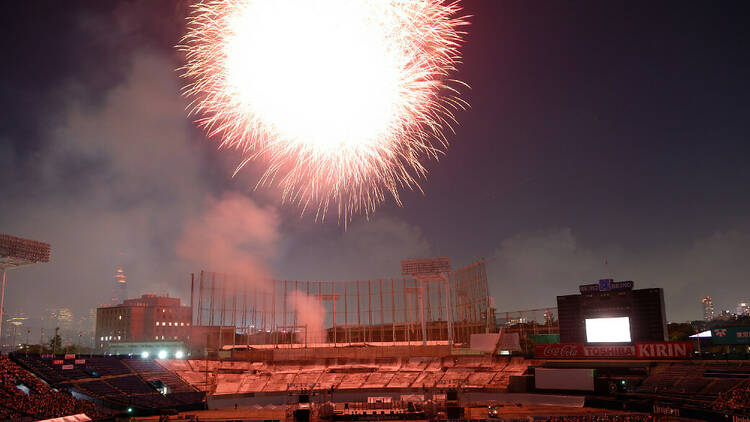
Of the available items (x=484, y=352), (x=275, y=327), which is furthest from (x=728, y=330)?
(x=275, y=327)

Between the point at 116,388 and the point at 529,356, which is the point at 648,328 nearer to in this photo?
the point at 529,356

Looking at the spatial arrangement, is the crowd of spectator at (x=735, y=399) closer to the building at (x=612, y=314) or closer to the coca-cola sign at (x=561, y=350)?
the building at (x=612, y=314)

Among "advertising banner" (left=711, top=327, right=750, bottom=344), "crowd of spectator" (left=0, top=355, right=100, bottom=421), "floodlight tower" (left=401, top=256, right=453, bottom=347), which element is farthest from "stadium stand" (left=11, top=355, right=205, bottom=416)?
"advertising banner" (left=711, top=327, right=750, bottom=344)

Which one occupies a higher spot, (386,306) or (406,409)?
(386,306)

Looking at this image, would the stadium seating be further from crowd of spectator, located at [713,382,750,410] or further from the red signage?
crowd of spectator, located at [713,382,750,410]

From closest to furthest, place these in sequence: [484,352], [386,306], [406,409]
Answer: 1. [406,409]
2. [484,352]
3. [386,306]

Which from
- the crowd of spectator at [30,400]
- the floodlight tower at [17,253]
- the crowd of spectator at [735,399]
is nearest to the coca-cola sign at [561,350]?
the crowd of spectator at [735,399]
